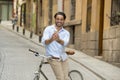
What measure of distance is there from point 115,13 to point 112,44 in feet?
4.18

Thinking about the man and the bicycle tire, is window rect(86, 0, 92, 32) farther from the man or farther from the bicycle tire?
the man

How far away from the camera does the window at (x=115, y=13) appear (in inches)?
688

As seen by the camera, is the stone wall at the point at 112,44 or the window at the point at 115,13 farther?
the window at the point at 115,13

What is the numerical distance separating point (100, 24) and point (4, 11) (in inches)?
2033

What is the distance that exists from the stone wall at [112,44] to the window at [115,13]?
0.28 meters

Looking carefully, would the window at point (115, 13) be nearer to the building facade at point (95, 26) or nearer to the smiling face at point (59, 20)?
the building facade at point (95, 26)

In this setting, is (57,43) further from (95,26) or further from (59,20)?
(95,26)

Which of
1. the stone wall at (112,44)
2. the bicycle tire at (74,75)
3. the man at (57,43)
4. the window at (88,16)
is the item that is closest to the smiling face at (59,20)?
the man at (57,43)

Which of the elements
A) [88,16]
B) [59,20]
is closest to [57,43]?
[59,20]

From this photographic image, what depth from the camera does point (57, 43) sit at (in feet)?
27.1

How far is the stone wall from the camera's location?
1688 cm

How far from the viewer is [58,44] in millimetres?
8266

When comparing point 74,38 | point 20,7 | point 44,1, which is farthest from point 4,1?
point 74,38

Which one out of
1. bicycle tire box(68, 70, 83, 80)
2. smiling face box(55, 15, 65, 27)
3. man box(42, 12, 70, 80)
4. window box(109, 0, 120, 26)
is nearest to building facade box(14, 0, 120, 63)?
window box(109, 0, 120, 26)
